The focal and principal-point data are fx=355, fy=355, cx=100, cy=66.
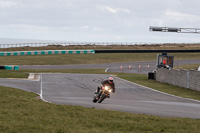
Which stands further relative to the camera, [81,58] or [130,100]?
[81,58]

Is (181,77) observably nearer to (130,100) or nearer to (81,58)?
(130,100)

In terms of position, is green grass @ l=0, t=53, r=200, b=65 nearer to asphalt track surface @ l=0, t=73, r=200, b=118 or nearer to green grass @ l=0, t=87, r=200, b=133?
asphalt track surface @ l=0, t=73, r=200, b=118

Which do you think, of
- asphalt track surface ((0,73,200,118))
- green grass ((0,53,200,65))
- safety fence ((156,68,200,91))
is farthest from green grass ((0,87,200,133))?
green grass ((0,53,200,65))

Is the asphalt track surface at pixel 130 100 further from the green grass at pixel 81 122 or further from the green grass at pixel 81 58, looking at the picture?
the green grass at pixel 81 58

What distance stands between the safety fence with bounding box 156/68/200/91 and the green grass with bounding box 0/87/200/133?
15219 millimetres

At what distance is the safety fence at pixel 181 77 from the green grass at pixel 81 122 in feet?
49.9

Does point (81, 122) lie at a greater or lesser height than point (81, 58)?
greater

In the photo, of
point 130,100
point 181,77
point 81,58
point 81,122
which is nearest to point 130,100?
point 130,100

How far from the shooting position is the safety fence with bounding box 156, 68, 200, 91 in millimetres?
28172

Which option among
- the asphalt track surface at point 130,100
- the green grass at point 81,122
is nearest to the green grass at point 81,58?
the asphalt track surface at point 130,100

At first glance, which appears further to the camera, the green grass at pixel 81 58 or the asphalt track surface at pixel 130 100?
Answer: the green grass at pixel 81 58

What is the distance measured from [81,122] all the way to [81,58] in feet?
195

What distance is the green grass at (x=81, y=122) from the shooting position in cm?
1086

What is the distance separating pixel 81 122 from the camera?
12250 mm
